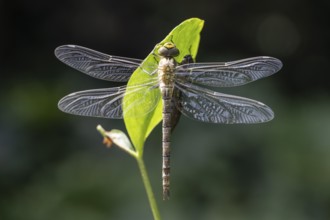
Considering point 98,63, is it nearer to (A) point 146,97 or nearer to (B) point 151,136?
(A) point 146,97

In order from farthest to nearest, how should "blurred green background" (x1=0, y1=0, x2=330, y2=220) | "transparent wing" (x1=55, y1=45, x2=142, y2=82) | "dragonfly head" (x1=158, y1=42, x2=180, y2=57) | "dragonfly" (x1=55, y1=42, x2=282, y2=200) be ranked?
"blurred green background" (x1=0, y1=0, x2=330, y2=220) < "transparent wing" (x1=55, y1=45, x2=142, y2=82) < "dragonfly" (x1=55, y1=42, x2=282, y2=200) < "dragonfly head" (x1=158, y1=42, x2=180, y2=57)

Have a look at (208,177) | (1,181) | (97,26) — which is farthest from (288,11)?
(1,181)

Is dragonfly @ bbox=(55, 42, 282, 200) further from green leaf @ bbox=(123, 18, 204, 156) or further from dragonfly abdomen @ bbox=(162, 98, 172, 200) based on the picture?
green leaf @ bbox=(123, 18, 204, 156)

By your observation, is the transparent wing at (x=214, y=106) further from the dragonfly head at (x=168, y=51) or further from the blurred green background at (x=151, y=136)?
the blurred green background at (x=151, y=136)

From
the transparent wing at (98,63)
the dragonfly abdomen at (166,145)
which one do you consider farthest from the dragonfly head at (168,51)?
the transparent wing at (98,63)

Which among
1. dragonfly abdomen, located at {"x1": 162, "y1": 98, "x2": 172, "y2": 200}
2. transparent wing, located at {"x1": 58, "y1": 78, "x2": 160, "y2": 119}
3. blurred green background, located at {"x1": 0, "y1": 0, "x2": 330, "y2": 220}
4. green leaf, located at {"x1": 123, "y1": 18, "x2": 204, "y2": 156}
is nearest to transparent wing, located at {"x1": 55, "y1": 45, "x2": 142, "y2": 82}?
transparent wing, located at {"x1": 58, "y1": 78, "x2": 160, "y2": 119}

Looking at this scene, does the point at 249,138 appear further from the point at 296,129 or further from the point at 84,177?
the point at 84,177
